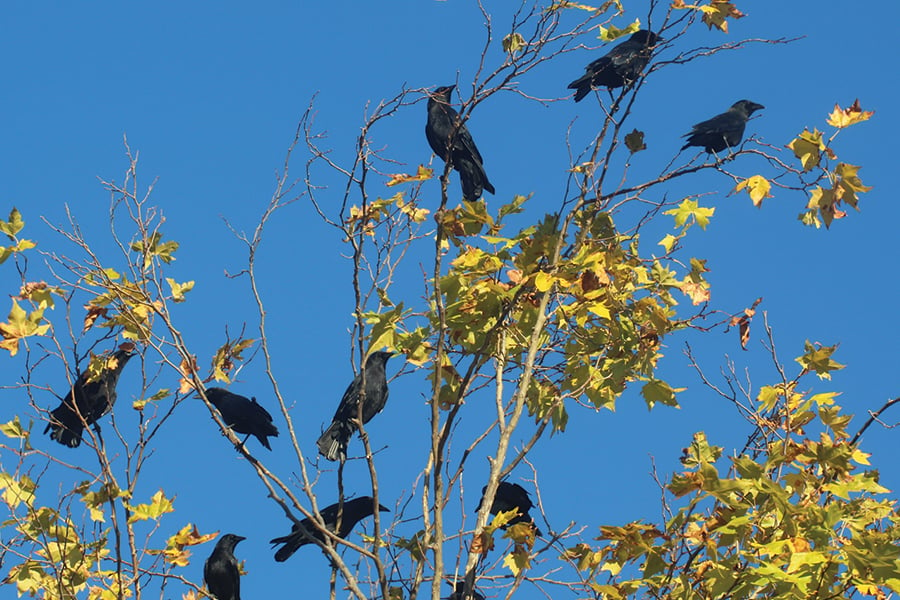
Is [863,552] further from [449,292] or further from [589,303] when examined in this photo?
[449,292]

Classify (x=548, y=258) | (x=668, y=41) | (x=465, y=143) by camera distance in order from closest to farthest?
1. (x=548, y=258)
2. (x=668, y=41)
3. (x=465, y=143)

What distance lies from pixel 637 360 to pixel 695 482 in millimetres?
Result: 932

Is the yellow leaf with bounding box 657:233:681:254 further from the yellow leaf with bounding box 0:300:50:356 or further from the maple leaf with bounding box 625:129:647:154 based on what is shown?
the yellow leaf with bounding box 0:300:50:356

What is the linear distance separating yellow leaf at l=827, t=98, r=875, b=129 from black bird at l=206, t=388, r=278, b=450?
4.18 meters

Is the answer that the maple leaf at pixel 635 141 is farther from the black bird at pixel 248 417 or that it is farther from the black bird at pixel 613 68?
the black bird at pixel 248 417

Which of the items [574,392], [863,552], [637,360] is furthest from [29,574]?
[863,552]

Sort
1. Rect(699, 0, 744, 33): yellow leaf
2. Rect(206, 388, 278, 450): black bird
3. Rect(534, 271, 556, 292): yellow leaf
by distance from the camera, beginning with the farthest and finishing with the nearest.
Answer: Rect(206, 388, 278, 450): black bird, Rect(699, 0, 744, 33): yellow leaf, Rect(534, 271, 556, 292): yellow leaf

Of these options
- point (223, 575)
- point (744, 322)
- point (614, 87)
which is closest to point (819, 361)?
point (744, 322)

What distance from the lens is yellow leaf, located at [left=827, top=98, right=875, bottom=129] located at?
488 centimetres

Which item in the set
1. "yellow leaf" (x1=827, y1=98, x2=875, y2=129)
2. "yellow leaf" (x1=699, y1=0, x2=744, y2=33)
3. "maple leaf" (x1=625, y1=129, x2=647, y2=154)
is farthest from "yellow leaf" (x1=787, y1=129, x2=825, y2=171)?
"maple leaf" (x1=625, y1=129, x2=647, y2=154)

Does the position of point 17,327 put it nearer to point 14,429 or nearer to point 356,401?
point 14,429

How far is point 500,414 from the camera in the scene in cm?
536

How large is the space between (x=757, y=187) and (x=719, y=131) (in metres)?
2.71

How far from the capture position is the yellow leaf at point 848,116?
192 inches
